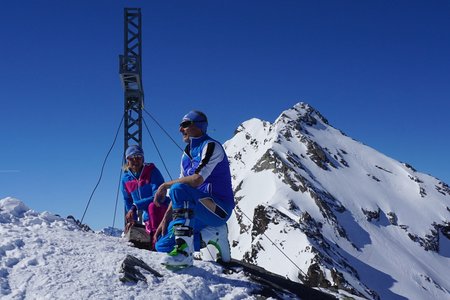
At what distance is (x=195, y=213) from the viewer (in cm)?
624

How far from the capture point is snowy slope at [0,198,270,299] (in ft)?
16.5

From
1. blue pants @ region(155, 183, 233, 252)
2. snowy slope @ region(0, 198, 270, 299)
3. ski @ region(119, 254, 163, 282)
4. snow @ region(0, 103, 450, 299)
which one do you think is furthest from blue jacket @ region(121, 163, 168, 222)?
ski @ region(119, 254, 163, 282)

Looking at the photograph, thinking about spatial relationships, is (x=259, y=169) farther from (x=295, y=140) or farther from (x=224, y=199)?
(x=224, y=199)

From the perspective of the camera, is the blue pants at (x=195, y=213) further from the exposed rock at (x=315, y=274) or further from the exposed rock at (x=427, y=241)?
the exposed rock at (x=427, y=241)

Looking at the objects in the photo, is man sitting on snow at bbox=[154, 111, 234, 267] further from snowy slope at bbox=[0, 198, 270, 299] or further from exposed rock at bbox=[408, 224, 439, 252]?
exposed rock at bbox=[408, 224, 439, 252]

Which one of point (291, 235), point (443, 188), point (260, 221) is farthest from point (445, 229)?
point (260, 221)

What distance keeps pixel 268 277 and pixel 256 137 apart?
497 ft

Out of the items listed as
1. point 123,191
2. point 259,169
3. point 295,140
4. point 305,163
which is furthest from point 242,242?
point 123,191

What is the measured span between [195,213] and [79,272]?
5.74 ft

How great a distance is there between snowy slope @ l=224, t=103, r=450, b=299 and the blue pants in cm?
7156

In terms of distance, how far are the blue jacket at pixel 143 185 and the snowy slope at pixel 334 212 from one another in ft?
231

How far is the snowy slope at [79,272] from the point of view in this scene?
16.5 ft

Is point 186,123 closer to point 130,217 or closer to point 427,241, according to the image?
point 130,217

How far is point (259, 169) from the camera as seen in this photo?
129625 mm
